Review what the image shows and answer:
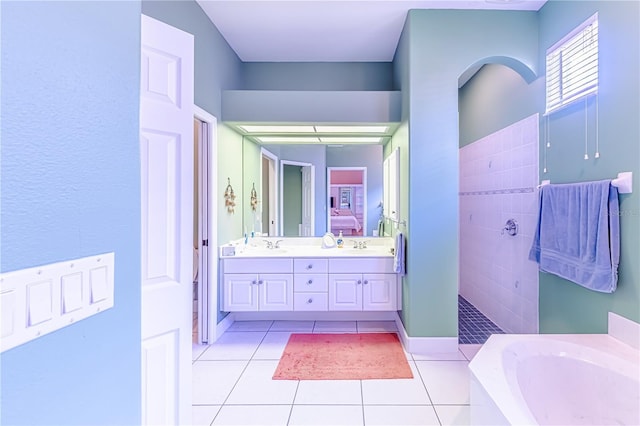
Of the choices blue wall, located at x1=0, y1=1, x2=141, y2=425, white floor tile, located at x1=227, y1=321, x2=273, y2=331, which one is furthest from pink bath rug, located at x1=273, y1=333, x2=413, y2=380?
blue wall, located at x1=0, y1=1, x2=141, y2=425

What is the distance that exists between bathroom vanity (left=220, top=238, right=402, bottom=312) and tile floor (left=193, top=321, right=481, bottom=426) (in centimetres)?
45

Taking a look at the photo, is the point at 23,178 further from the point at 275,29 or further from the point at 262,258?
the point at 275,29

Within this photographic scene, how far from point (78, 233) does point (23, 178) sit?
15 cm

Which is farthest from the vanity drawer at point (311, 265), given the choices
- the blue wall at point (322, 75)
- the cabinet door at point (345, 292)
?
the blue wall at point (322, 75)

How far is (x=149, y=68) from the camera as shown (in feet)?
4.00

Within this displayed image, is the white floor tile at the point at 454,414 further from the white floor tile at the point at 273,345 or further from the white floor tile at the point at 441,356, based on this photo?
the white floor tile at the point at 273,345

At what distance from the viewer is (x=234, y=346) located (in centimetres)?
269

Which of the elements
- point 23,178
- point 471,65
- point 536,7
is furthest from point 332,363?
point 536,7

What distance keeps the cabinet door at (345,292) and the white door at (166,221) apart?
1.70 metres

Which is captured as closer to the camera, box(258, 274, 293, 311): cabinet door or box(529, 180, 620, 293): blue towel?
box(529, 180, 620, 293): blue towel

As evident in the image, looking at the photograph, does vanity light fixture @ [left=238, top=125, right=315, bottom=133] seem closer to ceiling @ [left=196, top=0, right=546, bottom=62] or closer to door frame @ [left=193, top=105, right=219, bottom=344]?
door frame @ [left=193, top=105, right=219, bottom=344]

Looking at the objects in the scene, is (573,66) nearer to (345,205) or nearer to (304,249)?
(345,205)

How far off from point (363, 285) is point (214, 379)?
147cm

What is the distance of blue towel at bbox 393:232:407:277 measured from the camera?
2.63 m
